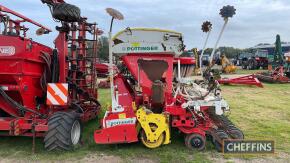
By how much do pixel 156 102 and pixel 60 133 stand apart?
1559mm

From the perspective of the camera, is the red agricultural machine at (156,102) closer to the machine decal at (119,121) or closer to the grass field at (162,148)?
the machine decal at (119,121)

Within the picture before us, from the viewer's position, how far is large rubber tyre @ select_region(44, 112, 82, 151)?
5.17 meters

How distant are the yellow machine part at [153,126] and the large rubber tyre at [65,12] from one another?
7.12ft

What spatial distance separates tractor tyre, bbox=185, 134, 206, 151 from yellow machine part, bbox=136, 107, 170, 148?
37 cm

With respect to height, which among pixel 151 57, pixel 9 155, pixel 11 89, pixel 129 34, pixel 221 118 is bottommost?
pixel 9 155

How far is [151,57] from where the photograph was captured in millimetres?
5855

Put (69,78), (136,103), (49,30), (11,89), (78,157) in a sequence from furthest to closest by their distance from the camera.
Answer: (49,30) → (69,78) → (136,103) → (11,89) → (78,157)

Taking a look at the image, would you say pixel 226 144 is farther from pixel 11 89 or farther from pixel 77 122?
pixel 11 89

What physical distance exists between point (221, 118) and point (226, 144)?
1.21m

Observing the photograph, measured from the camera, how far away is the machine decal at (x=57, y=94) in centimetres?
584

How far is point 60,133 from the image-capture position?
204 inches

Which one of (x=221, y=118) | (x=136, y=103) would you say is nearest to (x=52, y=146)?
(x=136, y=103)

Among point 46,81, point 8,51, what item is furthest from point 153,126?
point 8,51

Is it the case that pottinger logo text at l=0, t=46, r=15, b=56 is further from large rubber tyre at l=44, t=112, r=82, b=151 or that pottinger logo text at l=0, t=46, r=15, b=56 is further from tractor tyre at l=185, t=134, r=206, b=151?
tractor tyre at l=185, t=134, r=206, b=151
